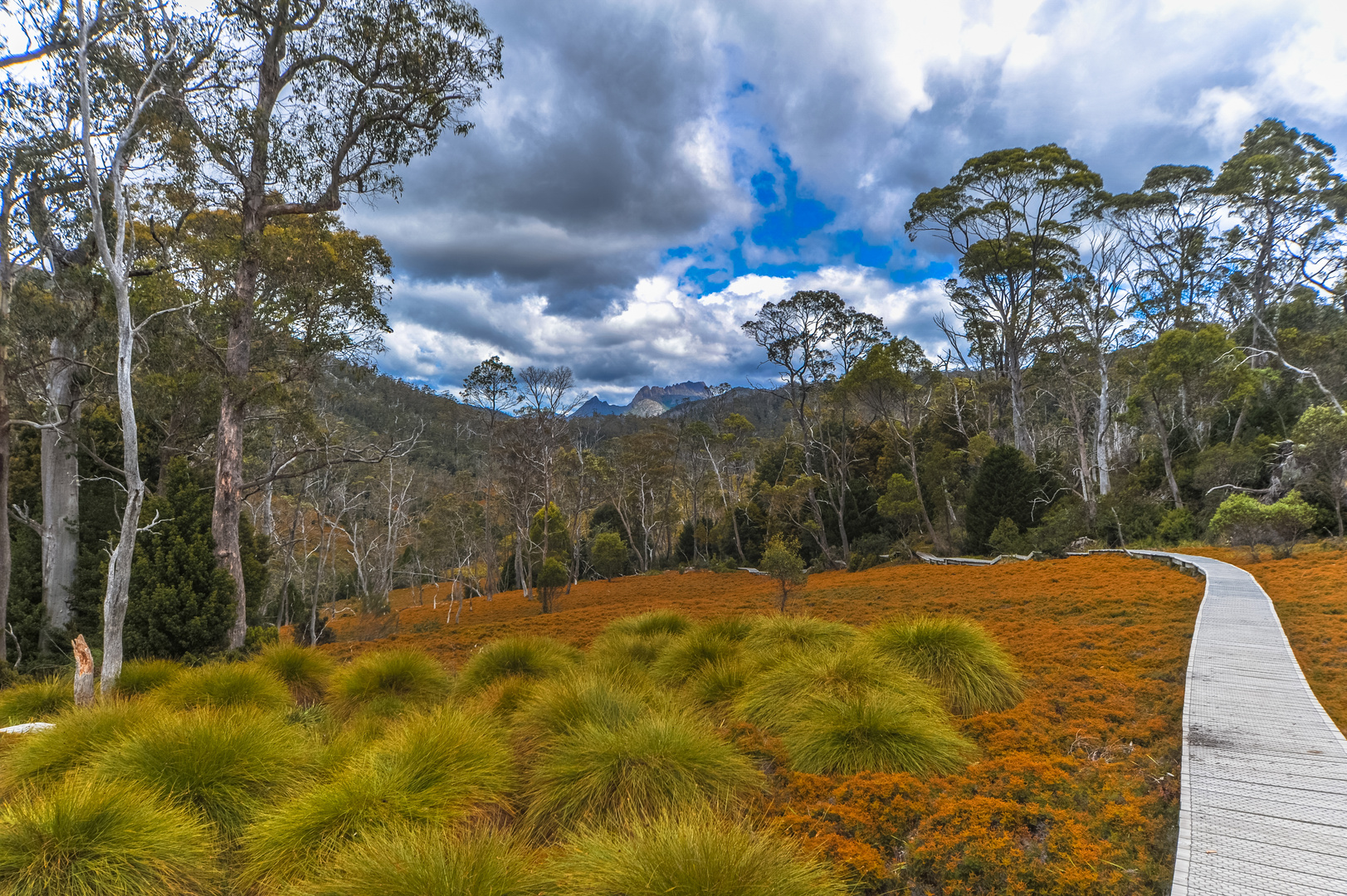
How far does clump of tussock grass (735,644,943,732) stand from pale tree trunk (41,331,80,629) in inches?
510

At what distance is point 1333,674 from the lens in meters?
5.62

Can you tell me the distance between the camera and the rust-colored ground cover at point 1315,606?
5.43m

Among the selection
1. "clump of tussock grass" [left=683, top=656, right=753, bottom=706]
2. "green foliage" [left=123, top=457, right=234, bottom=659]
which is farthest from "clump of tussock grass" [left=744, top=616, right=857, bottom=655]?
"green foliage" [left=123, top=457, right=234, bottom=659]

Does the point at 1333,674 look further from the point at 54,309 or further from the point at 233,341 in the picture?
the point at 54,309

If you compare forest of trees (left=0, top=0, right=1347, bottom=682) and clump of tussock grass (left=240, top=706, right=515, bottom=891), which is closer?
clump of tussock grass (left=240, top=706, right=515, bottom=891)

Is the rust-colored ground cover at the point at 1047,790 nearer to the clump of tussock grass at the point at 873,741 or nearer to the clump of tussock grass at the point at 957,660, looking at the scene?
the clump of tussock grass at the point at 873,741

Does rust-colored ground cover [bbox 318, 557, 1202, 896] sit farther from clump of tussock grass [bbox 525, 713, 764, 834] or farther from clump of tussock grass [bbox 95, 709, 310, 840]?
clump of tussock grass [bbox 95, 709, 310, 840]

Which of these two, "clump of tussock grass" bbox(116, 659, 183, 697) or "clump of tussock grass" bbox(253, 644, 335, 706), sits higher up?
"clump of tussock grass" bbox(116, 659, 183, 697)

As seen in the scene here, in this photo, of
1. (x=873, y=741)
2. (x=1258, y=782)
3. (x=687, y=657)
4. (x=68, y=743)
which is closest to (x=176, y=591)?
(x=68, y=743)

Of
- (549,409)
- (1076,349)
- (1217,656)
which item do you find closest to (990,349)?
(1076,349)

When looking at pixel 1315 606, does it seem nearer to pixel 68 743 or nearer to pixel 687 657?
pixel 687 657

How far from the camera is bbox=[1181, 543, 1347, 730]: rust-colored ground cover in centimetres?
543

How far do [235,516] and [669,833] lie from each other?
10.0 m

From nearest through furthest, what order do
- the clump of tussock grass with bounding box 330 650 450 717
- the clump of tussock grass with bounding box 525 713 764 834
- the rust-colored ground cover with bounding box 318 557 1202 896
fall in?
the rust-colored ground cover with bounding box 318 557 1202 896
the clump of tussock grass with bounding box 525 713 764 834
the clump of tussock grass with bounding box 330 650 450 717
